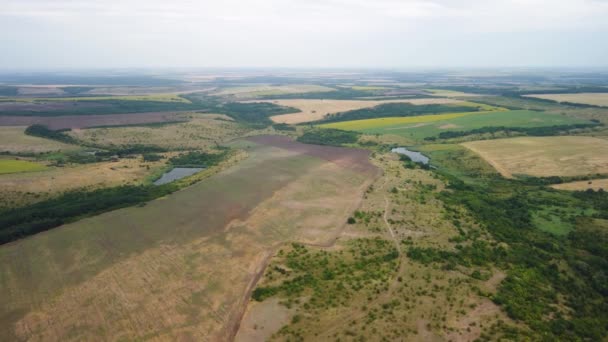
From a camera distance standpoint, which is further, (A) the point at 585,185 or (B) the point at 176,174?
(B) the point at 176,174

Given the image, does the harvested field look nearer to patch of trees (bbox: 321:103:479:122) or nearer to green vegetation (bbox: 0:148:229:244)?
patch of trees (bbox: 321:103:479:122)

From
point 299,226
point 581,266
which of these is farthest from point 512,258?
point 299,226

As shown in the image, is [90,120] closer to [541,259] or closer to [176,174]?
[176,174]

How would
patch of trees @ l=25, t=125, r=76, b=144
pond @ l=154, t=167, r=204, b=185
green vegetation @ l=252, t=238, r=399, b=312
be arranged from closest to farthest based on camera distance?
green vegetation @ l=252, t=238, r=399, b=312 < pond @ l=154, t=167, r=204, b=185 < patch of trees @ l=25, t=125, r=76, b=144

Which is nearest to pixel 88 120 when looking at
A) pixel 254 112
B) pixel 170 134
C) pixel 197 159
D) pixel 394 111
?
pixel 170 134

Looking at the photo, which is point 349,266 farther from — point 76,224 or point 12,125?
point 12,125

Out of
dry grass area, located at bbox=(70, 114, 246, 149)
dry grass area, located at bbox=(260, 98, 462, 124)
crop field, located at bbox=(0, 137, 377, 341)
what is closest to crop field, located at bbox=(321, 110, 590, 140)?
dry grass area, located at bbox=(260, 98, 462, 124)
